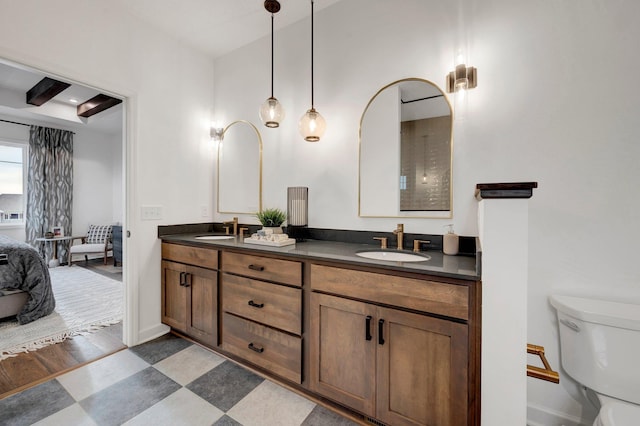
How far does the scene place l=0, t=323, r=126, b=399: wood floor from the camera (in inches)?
67.5

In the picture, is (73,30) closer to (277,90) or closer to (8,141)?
(277,90)

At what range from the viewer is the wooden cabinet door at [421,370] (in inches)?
43.8

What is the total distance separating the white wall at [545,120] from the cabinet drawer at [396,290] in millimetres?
265

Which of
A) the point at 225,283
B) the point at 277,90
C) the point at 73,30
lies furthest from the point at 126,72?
the point at 225,283

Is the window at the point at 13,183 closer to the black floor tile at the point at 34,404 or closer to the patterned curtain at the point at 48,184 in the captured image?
the patterned curtain at the point at 48,184

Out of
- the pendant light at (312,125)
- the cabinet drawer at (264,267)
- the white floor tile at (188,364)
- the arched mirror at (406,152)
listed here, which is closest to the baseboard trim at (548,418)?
the arched mirror at (406,152)

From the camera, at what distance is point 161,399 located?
1.56 metres

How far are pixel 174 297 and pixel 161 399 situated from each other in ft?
2.84

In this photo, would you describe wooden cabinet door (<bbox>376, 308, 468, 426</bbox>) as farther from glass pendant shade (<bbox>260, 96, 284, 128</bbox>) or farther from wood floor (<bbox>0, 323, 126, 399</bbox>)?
wood floor (<bbox>0, 323, 126, 399</bbox>)

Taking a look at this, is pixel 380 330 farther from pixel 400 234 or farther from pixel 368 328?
pixel 400 234

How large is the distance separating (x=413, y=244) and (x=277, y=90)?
69.2 inches

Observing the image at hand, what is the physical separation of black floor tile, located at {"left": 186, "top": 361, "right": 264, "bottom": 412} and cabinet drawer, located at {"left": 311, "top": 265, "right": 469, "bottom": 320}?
2.77ft

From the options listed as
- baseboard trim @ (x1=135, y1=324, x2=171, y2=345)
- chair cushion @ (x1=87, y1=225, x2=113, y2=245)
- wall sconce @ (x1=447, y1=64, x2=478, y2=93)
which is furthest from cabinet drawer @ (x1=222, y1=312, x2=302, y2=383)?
A: chair cushion @ (x1=87, y1=225, x2=113, y2=245)

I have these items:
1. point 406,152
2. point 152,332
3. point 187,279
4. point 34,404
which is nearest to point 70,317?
point 152,332
